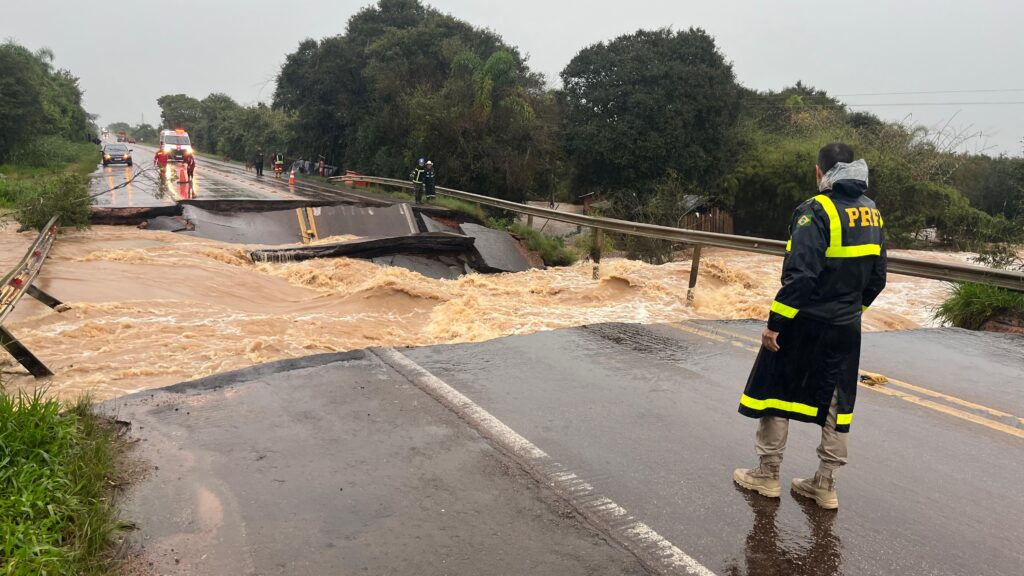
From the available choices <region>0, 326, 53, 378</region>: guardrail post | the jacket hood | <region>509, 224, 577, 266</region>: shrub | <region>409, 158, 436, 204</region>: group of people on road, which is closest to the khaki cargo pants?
the jacket hood

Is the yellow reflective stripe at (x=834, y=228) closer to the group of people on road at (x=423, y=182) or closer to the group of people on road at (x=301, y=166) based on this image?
the group of people on road at (x=423, y=182)

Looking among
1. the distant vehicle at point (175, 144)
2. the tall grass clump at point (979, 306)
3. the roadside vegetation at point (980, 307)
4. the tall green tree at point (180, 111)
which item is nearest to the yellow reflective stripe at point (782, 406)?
the roadside vegetation at point (980, 307)

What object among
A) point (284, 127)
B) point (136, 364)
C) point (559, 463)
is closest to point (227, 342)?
point (136, 364)

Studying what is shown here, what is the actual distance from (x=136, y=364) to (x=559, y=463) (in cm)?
447

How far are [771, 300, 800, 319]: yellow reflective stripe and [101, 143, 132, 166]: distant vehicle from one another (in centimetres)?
4356

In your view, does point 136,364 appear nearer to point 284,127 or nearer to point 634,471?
point 634,471

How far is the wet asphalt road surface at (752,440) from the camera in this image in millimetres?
3584

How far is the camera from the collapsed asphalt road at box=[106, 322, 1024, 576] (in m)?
3.44

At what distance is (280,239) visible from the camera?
612 inches

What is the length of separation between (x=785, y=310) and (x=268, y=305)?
7948mm

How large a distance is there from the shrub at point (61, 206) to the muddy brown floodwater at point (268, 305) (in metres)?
0.38

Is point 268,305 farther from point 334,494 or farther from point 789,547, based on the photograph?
point 789,547

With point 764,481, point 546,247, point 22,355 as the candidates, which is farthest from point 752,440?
point 546,247

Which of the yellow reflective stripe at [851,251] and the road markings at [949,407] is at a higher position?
the yellow reflective stripe at [851,251]
